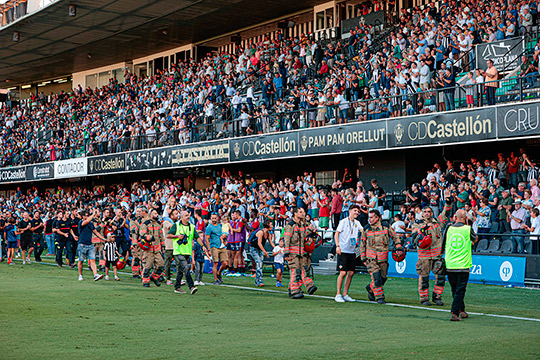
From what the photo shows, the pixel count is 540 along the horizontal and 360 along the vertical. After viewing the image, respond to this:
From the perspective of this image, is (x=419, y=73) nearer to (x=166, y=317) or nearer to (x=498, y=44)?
(x=498, y=44)

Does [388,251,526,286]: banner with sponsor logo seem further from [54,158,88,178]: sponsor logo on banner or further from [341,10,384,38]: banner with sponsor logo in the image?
[54,158,88,178]: sponsor logo on banner

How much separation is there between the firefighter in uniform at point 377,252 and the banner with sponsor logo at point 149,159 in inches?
881

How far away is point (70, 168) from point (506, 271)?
1255 inches

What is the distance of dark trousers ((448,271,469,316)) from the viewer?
1162 cm

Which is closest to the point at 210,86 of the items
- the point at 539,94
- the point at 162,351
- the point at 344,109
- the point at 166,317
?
the point at 344,109

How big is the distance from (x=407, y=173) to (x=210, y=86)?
13.9 meters

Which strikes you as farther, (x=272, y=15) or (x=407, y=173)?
(x=272, y=15)

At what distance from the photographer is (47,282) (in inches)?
766

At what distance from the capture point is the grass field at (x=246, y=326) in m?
8.97

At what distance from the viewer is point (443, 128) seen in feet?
75.8

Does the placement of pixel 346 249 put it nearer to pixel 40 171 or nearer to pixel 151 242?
pixel 151 242

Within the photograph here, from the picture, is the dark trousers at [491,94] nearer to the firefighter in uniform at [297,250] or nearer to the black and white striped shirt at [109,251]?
the firefighter in uniform at [297,250]

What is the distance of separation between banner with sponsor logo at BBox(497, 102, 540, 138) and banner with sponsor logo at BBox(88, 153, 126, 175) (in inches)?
917

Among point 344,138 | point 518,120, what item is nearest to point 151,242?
point 344,138
